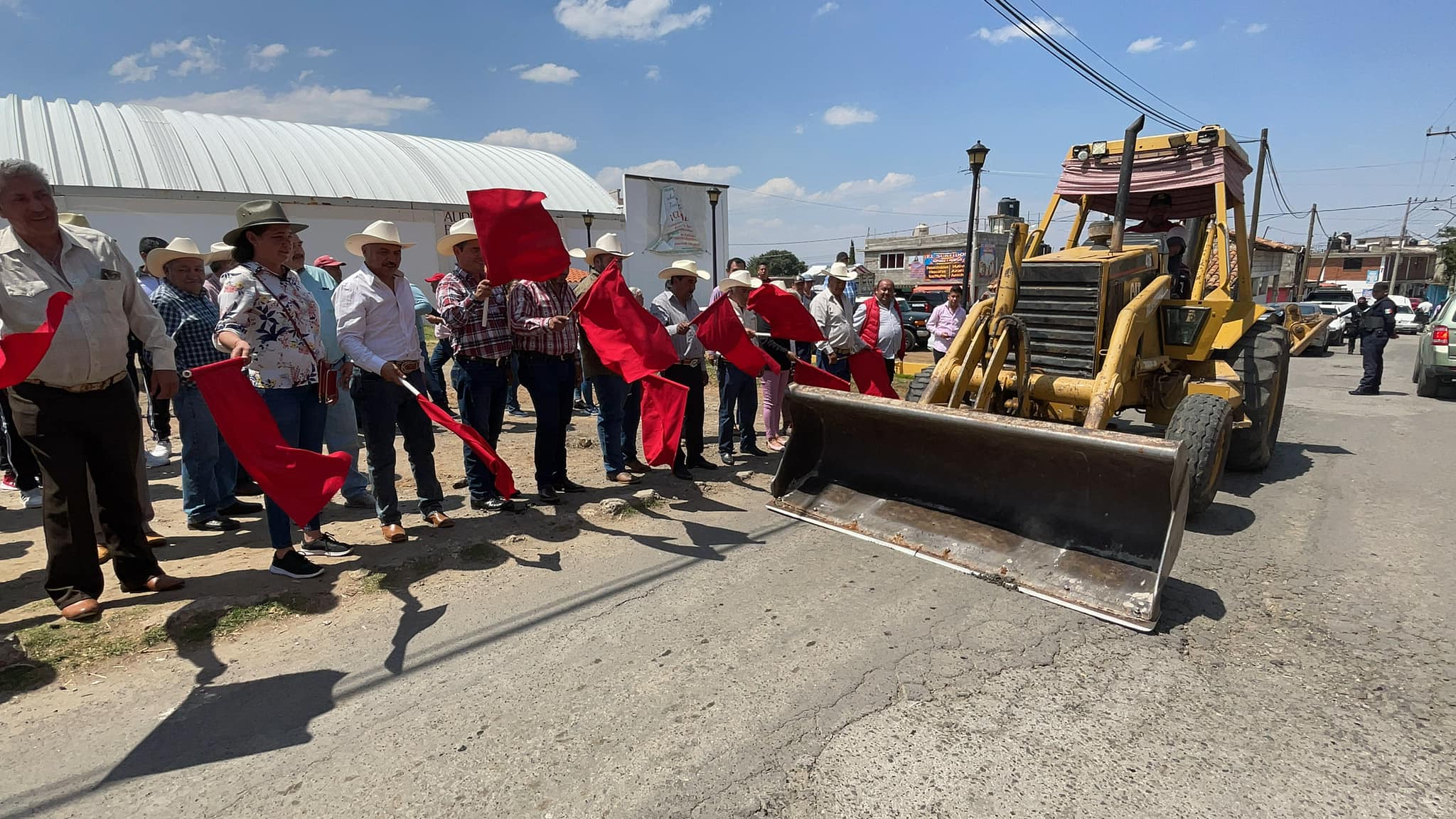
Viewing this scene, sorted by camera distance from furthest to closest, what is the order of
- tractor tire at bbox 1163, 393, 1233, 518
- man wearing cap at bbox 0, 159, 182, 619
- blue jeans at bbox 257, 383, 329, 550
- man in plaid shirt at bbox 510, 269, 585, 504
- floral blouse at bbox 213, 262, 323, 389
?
man in plaid shirt at bbox 510, 269, 585, 504 → tractor tire at bbox 1163, 393, 1233, 518 → blue jeans at bbox 257, 383, 329, 550 → floral blouse at bbox 213, 262, 323, 389 → man wearing cap at bbox 0, 159, 182, 619

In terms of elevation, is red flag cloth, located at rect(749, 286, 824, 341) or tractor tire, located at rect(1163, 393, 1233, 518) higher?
red flag cloth, located at rect(749, 286, 824, 341)

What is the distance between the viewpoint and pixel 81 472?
133 inches

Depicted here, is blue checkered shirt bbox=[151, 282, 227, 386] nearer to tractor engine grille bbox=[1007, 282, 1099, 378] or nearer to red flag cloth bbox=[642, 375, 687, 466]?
red flag cloth bbox=[642, 375, 687, 466]

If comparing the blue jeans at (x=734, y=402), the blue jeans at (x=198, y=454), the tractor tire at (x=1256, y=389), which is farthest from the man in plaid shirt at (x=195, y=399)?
the tractor tire at (x=1256, y=389)

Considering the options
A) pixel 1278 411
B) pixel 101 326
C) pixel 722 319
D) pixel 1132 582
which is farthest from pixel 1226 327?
pixel 101 326

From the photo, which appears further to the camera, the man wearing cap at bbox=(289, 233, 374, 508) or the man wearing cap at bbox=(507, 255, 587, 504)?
the man wearing cap at bbox=(507, 255, 587, 504)

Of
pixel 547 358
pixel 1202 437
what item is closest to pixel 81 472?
pixel 547 358

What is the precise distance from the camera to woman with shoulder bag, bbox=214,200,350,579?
3.71m

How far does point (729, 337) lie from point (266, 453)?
11.6 ft

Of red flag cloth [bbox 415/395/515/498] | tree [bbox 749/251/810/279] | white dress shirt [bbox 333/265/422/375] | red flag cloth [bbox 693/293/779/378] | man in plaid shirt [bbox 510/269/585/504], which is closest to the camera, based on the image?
red flag cloth [bbox 415/395/515/498]

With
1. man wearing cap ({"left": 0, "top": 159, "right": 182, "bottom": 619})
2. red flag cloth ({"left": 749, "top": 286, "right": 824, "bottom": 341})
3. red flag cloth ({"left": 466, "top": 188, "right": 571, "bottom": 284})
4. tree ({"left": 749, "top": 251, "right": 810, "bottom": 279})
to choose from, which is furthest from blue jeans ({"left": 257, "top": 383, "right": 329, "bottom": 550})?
tree ({"left": 749, "top": 251, "right": 810, "bottom": 279})

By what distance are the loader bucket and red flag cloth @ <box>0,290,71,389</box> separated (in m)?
3.90

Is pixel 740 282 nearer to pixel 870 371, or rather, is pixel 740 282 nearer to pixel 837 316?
pixel 837 316

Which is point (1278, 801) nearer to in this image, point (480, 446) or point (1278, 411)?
point (480, 446)
